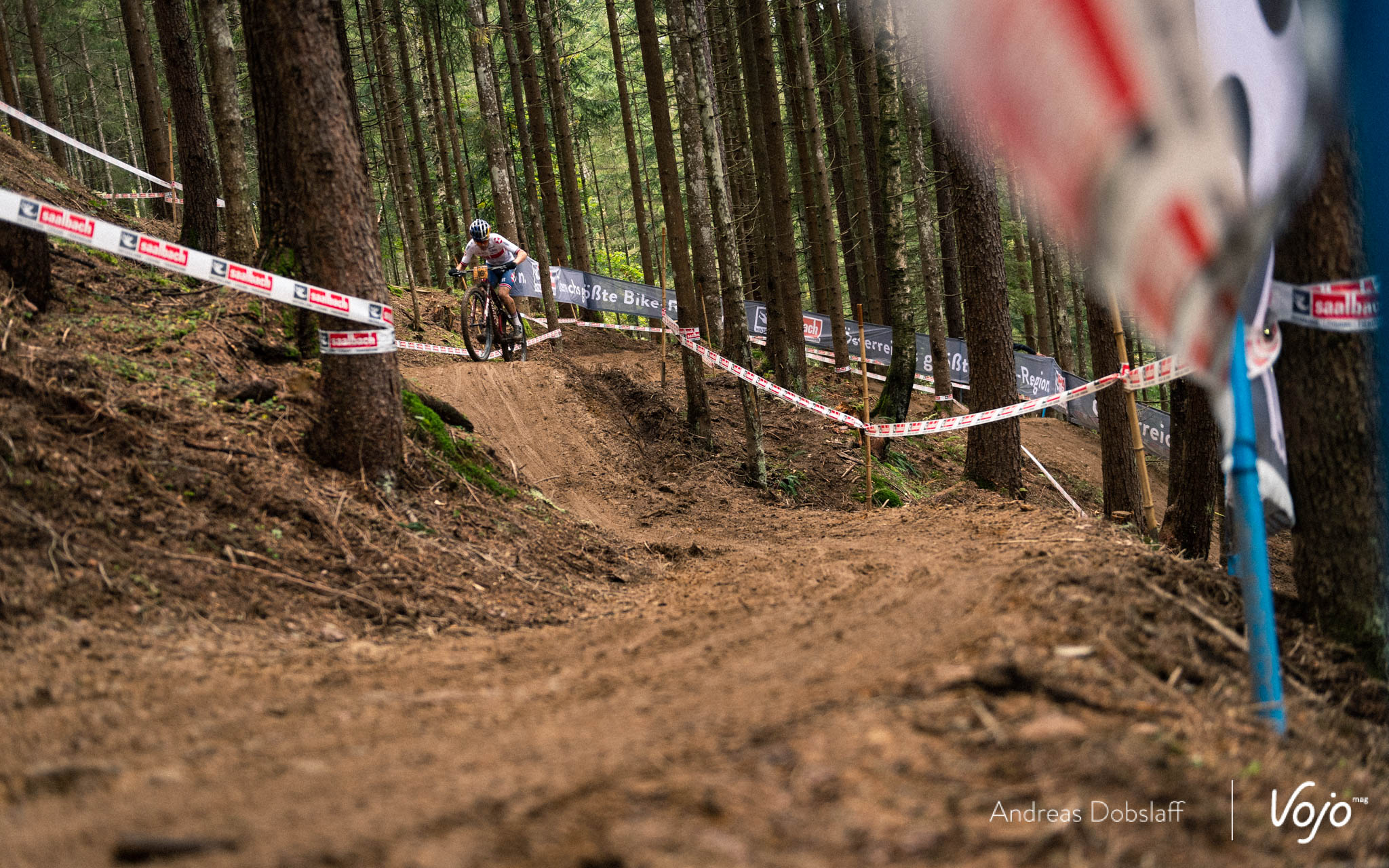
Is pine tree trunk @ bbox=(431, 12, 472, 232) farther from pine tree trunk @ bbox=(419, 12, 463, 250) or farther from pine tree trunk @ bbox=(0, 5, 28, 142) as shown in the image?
pine tree trunk @ bbox=(0, 5, 28, 142)

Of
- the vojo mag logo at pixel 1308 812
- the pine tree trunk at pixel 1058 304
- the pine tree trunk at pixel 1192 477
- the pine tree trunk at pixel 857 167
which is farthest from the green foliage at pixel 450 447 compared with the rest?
the pine tree trunk at pixel 1058 304

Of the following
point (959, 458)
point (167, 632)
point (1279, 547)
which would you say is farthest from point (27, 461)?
point (1279, 547)

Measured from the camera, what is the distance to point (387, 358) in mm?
5543

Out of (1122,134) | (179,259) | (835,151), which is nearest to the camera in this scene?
(1122,134)

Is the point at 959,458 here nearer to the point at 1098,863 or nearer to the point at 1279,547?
the point at 1279,547

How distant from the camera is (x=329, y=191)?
17.4 feet

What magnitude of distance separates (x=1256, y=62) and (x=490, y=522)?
4.97 m

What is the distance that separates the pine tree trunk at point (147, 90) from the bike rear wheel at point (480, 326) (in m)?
5.93

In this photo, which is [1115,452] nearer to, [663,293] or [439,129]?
[663,293]

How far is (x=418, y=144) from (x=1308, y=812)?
70.0 ft

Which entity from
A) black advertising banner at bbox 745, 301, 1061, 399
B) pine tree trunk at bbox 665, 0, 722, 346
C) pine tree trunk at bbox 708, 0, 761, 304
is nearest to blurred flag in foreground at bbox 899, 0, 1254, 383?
pine tree trunk at bbox 665, 0, 722, 346

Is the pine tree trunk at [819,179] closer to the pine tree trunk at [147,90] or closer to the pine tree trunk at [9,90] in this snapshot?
the pine tree trunk at [147,90]

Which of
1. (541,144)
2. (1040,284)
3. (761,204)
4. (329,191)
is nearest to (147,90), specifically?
(541,144)

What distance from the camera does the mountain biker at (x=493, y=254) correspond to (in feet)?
36.6
